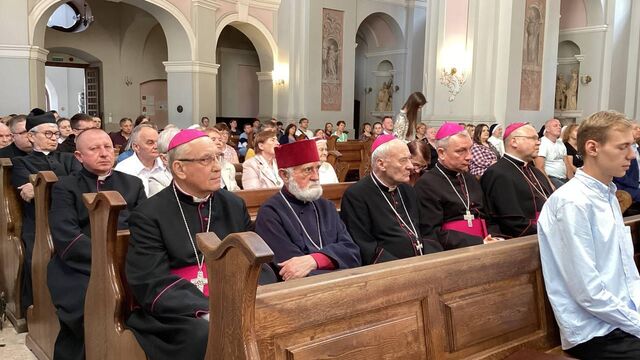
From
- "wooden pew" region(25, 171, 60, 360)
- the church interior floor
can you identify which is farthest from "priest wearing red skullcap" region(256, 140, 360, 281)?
the church interior floor

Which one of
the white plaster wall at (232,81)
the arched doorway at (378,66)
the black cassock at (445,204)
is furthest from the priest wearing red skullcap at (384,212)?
the arched doorway at (378,66)

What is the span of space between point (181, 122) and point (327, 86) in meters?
4.60

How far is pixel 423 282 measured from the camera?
2.13 metres

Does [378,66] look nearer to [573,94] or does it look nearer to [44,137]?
[573,94]

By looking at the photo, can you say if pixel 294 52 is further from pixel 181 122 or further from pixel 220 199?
pixel 220 199

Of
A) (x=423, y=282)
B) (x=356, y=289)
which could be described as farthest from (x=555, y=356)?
(x=356, y=289)

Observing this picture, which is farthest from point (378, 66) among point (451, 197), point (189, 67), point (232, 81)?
A: point (451, 197)

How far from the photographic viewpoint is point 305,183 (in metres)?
3.17

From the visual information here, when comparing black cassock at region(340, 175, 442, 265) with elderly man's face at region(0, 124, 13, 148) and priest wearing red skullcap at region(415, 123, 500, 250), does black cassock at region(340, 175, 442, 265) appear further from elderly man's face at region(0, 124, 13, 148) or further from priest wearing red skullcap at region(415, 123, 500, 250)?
elderly man's face at region(0, 124, 13, 148)

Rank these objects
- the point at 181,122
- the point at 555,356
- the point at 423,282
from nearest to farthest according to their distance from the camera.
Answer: the point at 423,282
the point at 555,356
the point at 181,122

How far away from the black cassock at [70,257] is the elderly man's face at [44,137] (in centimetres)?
136

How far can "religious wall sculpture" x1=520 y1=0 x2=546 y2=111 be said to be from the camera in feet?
46.4

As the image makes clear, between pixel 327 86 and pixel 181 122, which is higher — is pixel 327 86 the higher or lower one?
the higher one

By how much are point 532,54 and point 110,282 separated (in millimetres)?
13752
